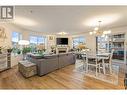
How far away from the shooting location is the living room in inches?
126

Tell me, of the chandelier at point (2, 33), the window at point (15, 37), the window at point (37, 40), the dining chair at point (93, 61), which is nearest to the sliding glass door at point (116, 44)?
the dining chair at point (93, 61)

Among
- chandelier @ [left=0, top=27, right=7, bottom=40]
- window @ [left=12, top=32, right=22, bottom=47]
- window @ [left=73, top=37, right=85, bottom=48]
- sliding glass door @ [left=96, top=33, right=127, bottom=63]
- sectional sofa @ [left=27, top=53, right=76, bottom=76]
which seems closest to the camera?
sectional sofa @ [left=27, top=53, right=76, bottom=76]

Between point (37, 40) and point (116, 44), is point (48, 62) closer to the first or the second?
point (116, 44)

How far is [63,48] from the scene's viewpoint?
343 inches

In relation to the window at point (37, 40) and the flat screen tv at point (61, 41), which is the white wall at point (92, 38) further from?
the window at point (37, 40)

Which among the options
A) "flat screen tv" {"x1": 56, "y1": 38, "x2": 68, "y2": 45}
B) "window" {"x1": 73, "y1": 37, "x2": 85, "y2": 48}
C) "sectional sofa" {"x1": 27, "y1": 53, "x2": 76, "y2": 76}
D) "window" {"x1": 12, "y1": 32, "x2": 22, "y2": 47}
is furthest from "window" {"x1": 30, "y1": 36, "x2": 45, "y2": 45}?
"sectional sofa" {"x1": 27, "y1": 53, "x2": 76, "y2": 76}

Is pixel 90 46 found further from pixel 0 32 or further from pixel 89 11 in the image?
pixel 0 32

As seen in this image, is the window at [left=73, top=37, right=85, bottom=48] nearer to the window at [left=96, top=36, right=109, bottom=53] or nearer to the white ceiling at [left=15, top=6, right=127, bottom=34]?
the window at [left=96, top=36, right=109, bottom=53]

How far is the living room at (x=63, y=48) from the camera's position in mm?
3197

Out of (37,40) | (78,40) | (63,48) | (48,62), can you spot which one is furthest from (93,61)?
(37,40)

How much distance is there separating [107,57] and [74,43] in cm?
540
